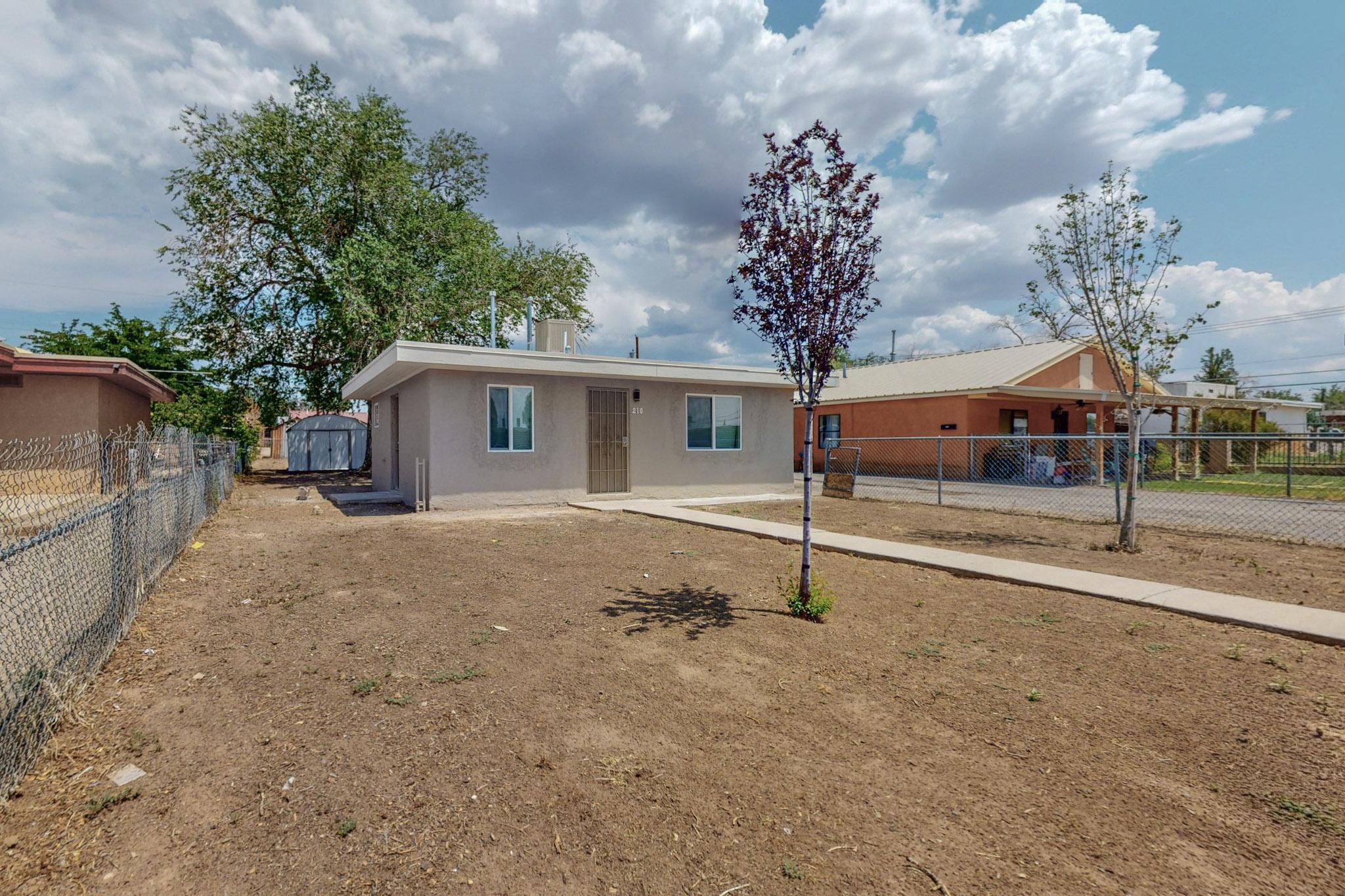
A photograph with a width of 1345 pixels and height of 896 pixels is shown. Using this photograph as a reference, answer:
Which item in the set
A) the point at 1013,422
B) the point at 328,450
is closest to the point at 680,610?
the point at 1013,422

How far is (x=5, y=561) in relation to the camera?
8.46ft

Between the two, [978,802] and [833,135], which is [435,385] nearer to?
[833,135]

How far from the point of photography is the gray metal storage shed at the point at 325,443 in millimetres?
29703

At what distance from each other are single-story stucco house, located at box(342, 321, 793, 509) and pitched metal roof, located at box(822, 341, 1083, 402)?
5040 millimetres

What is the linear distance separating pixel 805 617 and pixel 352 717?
10.9 feet

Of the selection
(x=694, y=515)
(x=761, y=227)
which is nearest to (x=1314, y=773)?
(x=761, y=227)

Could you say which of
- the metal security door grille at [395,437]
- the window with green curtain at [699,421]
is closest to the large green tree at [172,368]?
the metal security door grille at [395,437]

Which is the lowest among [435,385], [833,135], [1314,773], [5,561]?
[1314,773]

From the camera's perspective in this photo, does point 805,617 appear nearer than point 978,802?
No

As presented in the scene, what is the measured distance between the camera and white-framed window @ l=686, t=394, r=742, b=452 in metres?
15.1

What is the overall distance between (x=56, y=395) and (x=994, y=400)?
25.8 meters

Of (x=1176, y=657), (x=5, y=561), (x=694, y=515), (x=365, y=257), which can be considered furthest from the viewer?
(x=365, y=257)

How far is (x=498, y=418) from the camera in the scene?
12828 millimetres

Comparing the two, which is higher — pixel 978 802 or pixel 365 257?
pixel 365 257
